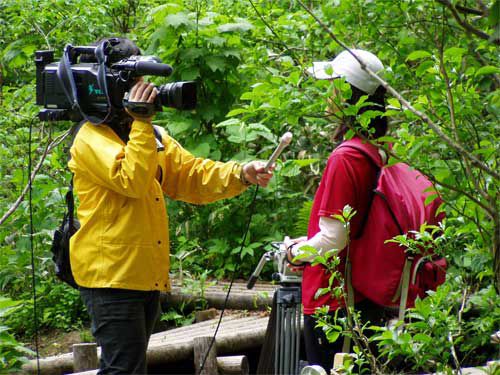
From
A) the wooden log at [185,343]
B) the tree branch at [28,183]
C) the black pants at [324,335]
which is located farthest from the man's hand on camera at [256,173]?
the tree branch at [28,183]

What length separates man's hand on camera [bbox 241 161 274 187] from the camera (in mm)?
3859

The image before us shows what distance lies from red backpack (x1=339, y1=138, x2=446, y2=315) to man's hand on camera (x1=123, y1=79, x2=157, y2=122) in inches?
Result: 33.0

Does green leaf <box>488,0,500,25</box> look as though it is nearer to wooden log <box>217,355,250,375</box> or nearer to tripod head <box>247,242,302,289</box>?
tripod head <box>247,242,302,289</box>

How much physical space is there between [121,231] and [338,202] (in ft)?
3.14

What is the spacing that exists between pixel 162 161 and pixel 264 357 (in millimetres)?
1138

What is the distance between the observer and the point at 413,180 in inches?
142

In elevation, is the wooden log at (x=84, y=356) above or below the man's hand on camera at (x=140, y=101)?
below

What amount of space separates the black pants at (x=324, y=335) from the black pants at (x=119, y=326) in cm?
73

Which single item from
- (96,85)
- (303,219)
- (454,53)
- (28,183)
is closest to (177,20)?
(303,219)

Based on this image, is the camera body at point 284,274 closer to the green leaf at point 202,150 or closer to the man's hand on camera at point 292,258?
the man's hand on camera at point 292,258

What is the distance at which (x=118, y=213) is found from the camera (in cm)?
369

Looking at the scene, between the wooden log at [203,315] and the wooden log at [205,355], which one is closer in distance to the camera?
the wooden log at [205,355]

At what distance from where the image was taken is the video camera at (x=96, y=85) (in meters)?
3.68

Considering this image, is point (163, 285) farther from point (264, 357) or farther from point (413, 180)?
point (413, 180)
